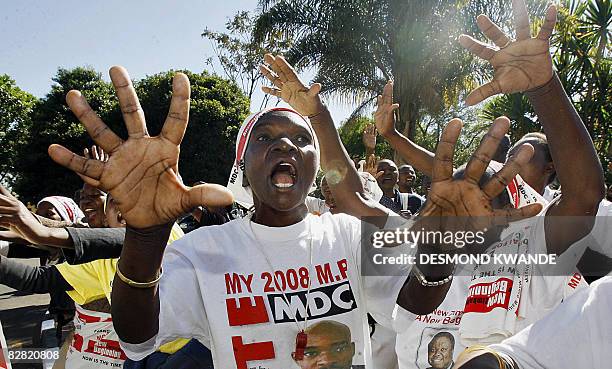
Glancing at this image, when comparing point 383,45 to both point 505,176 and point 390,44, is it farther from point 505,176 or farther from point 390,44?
point 505,176

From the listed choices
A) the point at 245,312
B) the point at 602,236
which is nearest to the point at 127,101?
the point at 245,312

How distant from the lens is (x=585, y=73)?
14.2 m

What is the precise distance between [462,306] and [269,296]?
122 cm

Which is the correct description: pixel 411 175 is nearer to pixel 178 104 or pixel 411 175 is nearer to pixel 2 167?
pixel 178 104

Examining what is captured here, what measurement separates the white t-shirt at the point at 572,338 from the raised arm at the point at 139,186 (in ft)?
2.80

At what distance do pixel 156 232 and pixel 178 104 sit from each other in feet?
1.21

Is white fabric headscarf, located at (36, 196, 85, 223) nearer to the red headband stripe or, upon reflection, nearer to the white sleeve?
the red headband stripe

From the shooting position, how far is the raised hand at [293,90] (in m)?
2.67

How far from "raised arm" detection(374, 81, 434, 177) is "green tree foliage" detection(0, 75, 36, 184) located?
27.9m

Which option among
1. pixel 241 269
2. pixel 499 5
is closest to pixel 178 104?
pixel 241 269

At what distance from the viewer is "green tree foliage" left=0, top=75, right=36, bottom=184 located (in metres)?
28.1

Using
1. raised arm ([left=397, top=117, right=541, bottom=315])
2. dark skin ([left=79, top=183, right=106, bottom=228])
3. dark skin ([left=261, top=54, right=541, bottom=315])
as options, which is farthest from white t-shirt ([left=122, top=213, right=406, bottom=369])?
dark skin ([left=79, top=183, right=106, bottom=228])

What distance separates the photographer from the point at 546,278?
232 centimetres

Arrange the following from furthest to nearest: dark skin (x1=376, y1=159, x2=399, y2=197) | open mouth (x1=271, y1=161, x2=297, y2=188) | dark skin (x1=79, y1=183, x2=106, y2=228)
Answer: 1. dark skin (x1=376, y1=159, x2=399, y2=197)
2. dark skin (x1=79, y1=183, x2=106, y2=228)
3. open mouth (x1=271, y1=161, x2=297, y2=188)
